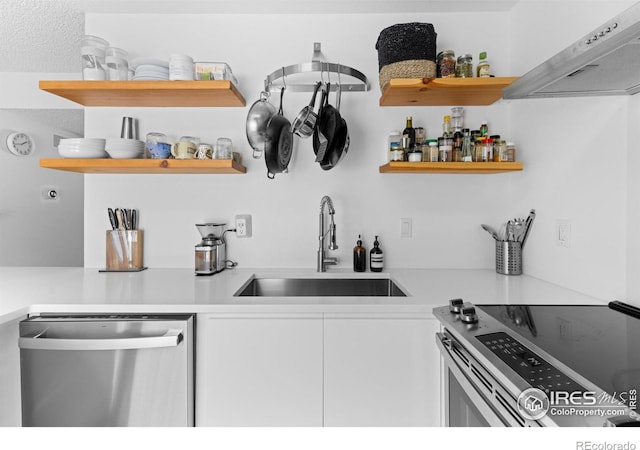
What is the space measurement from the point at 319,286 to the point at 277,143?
725 millimetres

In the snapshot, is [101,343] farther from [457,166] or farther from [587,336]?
[457,166]

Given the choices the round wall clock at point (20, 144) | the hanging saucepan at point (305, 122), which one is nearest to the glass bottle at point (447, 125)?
the hanging saucepan at point (305, 122)

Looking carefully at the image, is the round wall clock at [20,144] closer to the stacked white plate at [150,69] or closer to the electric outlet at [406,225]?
the stacked white plate at [150,69]

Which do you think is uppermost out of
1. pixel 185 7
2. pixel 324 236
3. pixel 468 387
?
pixel 185 7

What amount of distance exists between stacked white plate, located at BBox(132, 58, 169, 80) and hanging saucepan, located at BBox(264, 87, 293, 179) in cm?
55

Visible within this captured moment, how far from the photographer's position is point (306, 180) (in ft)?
6.43

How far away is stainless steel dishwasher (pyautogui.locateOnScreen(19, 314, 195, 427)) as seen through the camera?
1.25 metres

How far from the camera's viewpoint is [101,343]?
121cm

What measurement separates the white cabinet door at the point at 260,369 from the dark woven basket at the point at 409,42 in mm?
1176

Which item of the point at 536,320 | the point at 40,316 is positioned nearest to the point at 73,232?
the point at 40,316

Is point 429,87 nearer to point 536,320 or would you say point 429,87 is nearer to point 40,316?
point 536,320

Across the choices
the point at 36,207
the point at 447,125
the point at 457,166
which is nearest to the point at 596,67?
the point at 457,166

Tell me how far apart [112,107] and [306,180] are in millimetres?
1100

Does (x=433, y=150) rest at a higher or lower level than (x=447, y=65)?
lower
